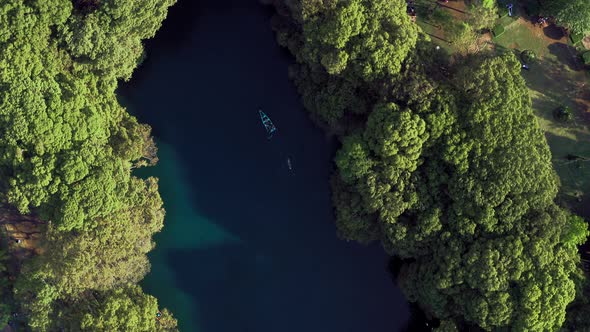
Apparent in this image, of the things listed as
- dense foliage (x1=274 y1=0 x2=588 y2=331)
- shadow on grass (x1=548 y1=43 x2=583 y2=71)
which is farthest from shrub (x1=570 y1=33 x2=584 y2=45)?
dense foliage (x1=274 y1=0 x2=588 y2=331)

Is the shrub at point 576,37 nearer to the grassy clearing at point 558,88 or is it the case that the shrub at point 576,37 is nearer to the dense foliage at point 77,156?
the grassy clearing at point 558,88

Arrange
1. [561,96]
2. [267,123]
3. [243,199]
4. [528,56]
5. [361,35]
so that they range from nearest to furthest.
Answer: [361,35] → [528,56] → [561,96] → [267,123] → [243,199]

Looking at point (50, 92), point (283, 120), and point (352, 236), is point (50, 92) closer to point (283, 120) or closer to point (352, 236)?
point (283, 120)

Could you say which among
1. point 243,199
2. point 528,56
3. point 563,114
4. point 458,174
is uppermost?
point 528,56

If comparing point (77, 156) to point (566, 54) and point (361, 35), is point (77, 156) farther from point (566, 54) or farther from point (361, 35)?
point (566, 54)

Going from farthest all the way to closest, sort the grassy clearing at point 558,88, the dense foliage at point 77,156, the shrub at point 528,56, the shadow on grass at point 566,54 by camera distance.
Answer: the shadow on grass at point 566,54 < the grassy clearing at point 558,88 < the shrub at point 528,56 < the dense foliage at point 77,156

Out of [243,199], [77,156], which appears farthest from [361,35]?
[77,156]

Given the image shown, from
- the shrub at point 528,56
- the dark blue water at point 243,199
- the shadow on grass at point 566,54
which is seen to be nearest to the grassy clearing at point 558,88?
the shadow on grass at point 566,54
